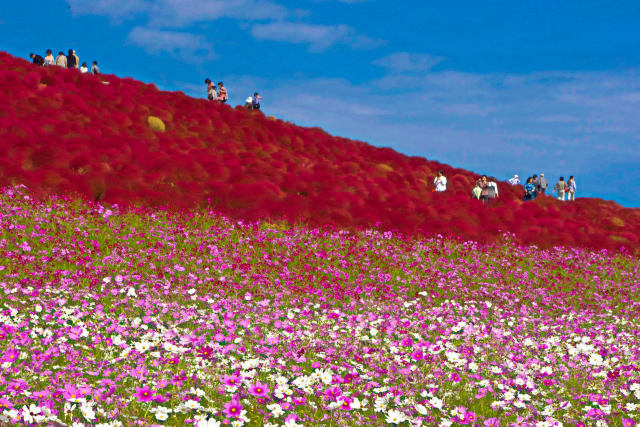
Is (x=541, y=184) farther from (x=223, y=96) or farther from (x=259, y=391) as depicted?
(x=259, y=391)

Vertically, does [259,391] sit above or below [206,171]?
below

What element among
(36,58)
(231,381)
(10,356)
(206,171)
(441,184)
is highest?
(36,58)

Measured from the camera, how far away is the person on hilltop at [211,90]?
3809cm

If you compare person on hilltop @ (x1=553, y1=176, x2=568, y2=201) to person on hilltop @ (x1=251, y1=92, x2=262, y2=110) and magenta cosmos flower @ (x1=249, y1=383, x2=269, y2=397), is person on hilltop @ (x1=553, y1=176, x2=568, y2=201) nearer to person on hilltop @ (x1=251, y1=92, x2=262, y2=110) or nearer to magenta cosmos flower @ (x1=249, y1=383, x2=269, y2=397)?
person on hilltop @ (x1=251, y1=92, x2=262, y2=110)

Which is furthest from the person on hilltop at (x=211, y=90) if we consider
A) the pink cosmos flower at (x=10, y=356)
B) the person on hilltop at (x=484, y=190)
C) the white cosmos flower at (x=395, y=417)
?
the white cosmos flower at (x=395, y=417)

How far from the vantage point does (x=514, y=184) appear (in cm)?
3828

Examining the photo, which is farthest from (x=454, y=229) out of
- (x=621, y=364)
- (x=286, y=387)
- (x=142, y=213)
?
(x=286, y=387)

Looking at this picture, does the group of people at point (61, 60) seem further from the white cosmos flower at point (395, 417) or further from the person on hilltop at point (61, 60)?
the white cosmos flower at point (395, 417)

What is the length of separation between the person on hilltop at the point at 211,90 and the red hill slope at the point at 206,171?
857 cm

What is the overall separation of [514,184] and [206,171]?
84.3 feet

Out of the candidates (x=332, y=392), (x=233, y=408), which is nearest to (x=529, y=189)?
(x=332, y=392)

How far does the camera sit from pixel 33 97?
22906 mm

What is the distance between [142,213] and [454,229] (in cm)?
985

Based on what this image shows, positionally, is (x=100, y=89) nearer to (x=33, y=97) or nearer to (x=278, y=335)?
(x=33, y=97)
